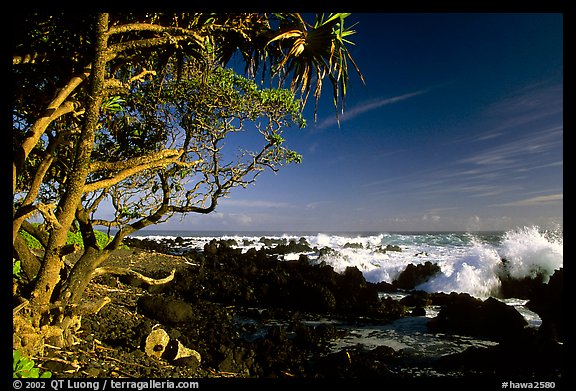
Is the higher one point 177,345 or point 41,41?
point 41,41

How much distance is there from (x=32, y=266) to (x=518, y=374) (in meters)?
6.64

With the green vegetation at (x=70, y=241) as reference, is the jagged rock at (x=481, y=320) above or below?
below

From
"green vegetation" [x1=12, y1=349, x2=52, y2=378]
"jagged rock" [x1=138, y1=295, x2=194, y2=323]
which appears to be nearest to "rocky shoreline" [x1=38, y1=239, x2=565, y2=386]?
"jagged rock" [x1=138, y1=295, x2=194, y2=323]

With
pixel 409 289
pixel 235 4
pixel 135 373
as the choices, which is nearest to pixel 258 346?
pixel 135 373

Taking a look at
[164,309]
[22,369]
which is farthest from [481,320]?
[22,369]

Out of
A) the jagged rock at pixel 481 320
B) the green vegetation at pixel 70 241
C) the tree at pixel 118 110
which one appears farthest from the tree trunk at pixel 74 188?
the jagged rock at pixel 481 320

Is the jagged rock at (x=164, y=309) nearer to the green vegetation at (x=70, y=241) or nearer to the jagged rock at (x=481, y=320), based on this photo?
the green vegetation at (x=70, y=241)

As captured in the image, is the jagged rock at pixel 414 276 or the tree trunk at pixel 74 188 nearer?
the tree trunk at pixel 74 188

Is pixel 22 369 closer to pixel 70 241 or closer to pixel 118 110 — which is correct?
pixel 118 110

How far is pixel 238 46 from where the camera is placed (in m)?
4.16

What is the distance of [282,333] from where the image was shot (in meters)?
5.91

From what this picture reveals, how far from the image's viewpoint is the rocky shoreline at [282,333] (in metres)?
3.68

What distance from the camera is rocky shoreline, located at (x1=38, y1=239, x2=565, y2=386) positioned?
3.68 meters
